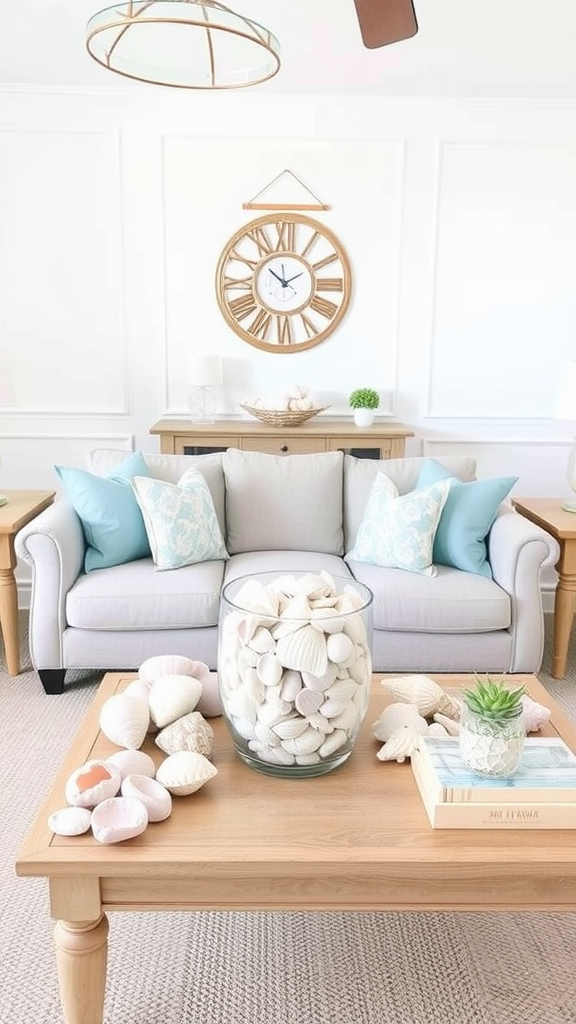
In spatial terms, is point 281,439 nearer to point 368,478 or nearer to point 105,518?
point 368,478

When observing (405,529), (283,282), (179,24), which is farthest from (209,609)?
(283,282)

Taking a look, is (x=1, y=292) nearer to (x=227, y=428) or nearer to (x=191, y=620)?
(x=227, y=428)

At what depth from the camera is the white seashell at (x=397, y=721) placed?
175cm

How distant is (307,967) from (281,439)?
102 inches

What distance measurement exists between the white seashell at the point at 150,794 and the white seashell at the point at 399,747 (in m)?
0.46

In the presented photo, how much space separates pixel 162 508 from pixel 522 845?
1.92 metres

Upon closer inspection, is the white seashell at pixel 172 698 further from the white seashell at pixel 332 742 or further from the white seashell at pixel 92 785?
the white seashell at pixel 332 742

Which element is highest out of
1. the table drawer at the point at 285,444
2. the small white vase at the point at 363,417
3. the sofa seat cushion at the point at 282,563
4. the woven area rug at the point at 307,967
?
the small white vase at the point at 363,417

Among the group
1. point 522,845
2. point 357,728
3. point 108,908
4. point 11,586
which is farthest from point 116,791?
point 11,586

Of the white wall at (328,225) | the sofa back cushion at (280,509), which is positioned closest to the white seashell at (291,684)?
the sofa back cushion at (280,509)

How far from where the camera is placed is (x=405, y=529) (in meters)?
3.02

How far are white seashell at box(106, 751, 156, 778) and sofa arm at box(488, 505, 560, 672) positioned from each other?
1.73 m

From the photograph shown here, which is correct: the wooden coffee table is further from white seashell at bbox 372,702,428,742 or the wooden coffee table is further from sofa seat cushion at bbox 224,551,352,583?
sofa seat cushion at bbox 224,551,352,583

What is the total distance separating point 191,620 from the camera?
2.88 m
